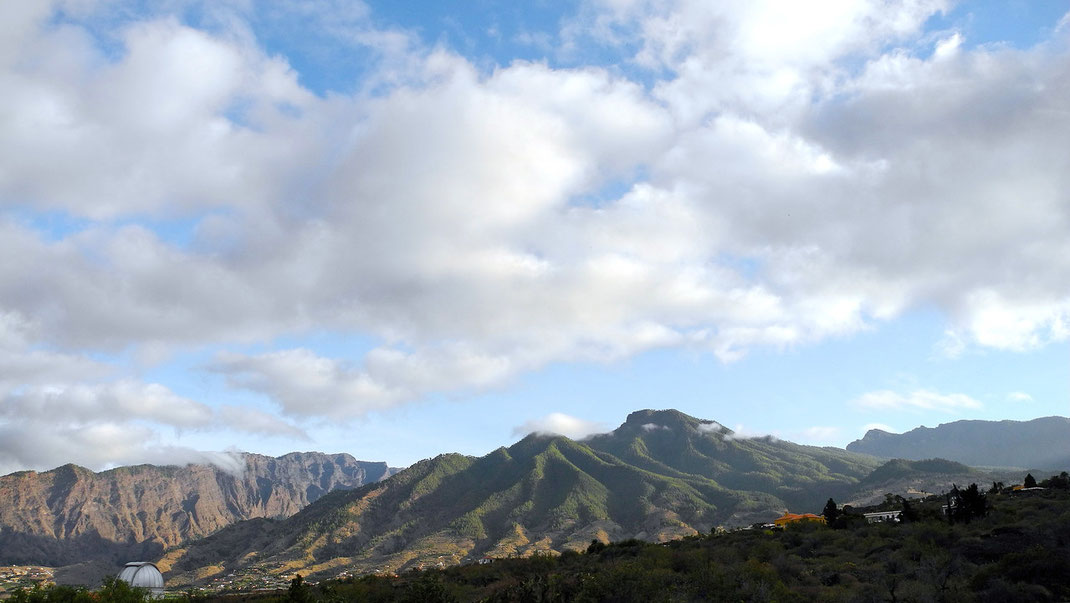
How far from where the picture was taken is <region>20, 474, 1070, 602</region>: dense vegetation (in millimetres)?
27734

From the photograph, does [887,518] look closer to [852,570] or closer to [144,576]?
[852,570]

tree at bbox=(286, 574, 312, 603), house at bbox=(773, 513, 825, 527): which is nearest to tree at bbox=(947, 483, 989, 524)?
house at bbox=(773, 513, 825, 527)

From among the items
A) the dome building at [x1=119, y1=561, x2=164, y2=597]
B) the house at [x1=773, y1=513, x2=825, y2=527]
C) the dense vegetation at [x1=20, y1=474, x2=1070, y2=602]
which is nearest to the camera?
the dense vegetation at [x1=20, y1=474, x2=1070, y2=602]

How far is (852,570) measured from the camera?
115 feet

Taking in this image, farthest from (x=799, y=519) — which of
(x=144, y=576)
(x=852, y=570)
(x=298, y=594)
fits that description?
(x=144, y=576)

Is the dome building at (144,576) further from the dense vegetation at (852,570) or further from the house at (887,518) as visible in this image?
the house at (887,518)

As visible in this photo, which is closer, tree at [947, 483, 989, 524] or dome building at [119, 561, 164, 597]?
tree at [947, 483, 989, 524]

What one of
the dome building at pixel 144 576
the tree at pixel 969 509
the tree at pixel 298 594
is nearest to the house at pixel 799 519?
the tree at pixel 969 509

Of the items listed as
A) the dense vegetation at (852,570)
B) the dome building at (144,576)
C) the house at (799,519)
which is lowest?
the dome building at (144,576)

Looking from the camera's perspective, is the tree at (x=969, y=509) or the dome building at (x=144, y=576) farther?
the dome building at (x=144, y=576)

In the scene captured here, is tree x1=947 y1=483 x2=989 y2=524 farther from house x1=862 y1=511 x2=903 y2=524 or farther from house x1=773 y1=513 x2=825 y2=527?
house x1=773 y1=513 x2=825 y2=527

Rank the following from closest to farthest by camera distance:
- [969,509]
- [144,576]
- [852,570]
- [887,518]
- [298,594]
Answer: [852,570]
[298,594]
[969,509]
[887,518]
[144,576]

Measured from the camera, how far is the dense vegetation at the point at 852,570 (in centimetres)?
2773

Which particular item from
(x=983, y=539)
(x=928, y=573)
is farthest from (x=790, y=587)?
(x=983, y=539)
